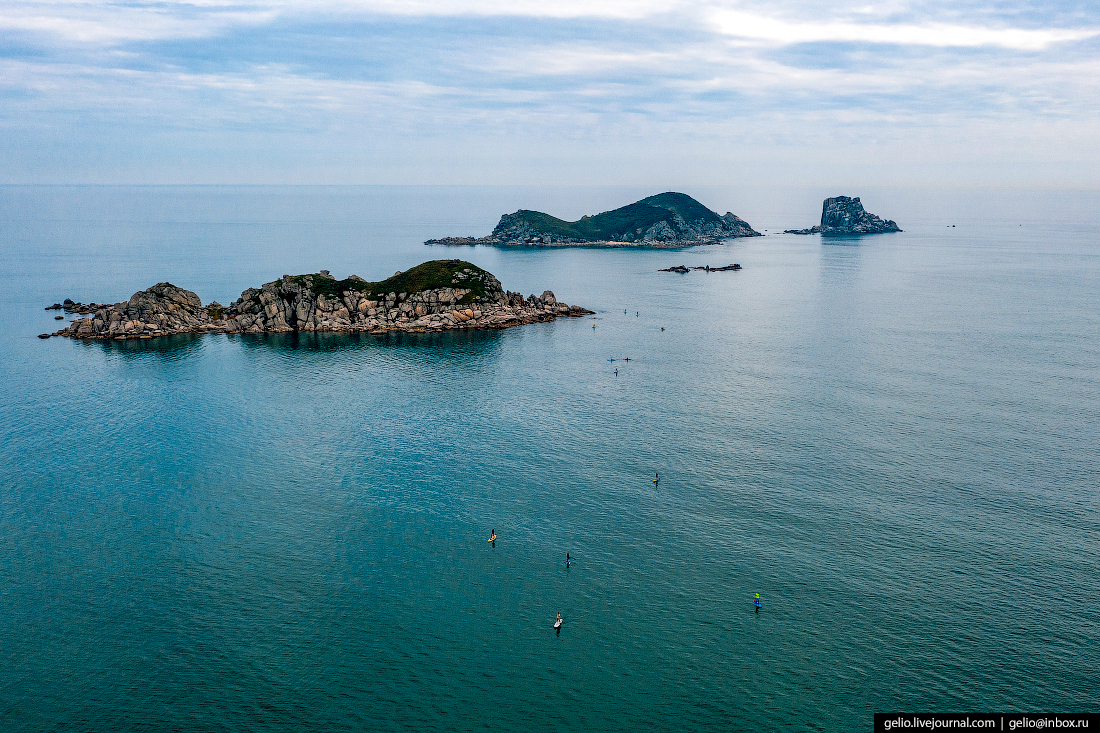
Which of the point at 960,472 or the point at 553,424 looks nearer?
the point at 960,472

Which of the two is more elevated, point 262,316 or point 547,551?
point 262,316

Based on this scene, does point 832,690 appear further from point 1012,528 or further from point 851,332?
point 851,332

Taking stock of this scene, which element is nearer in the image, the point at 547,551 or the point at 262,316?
the point at 547,551

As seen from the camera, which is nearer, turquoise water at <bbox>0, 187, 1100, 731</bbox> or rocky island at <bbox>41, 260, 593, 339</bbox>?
turquoise water at <bbox>0, 187, 1100, 731</bbox>

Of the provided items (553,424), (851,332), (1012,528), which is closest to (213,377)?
(553,424)

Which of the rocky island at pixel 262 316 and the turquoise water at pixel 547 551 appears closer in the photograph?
the turquoise water at pixel 547 551

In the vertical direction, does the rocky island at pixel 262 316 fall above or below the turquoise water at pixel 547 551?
above

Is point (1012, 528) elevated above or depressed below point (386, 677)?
above

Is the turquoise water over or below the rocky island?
below

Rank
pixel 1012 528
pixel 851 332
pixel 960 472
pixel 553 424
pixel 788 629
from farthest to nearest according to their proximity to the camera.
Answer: pixel 851 332 → pixel 553 424 → pixel 960 472 → pixel 1012 528 → pixel 788 629

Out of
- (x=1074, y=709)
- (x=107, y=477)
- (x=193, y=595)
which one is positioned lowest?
(x=1074, y=709)

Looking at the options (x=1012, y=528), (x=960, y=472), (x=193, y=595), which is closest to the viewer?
(x=193, y=595)
